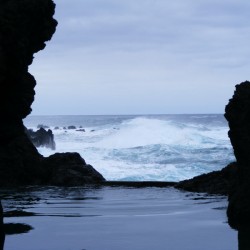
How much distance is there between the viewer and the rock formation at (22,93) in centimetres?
1237

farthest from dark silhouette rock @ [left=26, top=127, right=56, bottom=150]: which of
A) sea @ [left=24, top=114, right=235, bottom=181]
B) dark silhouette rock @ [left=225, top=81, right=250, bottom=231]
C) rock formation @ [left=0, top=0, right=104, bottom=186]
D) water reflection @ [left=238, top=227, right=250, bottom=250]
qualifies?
water reflection @ [left=238, top=227, right=250, bottom=250]

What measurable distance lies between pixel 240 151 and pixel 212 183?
622cm

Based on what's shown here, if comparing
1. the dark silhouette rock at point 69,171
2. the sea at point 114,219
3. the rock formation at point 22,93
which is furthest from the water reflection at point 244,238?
the dark silhouette rock at point 69,171

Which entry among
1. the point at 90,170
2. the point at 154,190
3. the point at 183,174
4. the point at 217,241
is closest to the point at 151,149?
the point at 183,174

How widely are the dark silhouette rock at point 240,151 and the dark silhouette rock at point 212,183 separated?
209 inches

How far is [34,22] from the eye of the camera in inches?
523

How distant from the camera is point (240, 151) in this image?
29.6 feet

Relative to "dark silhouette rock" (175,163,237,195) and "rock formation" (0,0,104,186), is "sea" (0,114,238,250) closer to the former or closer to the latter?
"dark silhouette rock" (175,163,237,195)

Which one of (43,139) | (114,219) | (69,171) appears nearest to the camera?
(114,219)

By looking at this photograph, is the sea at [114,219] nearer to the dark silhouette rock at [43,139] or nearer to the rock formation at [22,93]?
the rock formation at [22,93]

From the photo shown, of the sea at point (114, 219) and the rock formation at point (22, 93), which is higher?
the rock formation at point (22, 93)

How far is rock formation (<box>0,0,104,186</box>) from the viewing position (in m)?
12.4

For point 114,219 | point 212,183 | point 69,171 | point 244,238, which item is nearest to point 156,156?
point 69,171

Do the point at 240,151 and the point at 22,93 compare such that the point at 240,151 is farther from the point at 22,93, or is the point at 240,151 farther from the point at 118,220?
the point at 22,93
